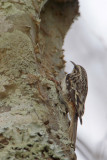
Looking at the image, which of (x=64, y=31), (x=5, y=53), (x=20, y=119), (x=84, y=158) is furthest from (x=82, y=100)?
(x=20, y=119)

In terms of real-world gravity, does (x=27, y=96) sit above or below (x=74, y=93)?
below

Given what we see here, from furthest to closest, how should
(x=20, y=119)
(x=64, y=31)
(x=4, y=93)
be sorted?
(x=64, y=31) → (x=4, y=93) → (x=20, y=119)

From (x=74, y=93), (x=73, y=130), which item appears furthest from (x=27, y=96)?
(x=74, y=93)

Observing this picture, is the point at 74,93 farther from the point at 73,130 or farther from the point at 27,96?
the point at 27,96

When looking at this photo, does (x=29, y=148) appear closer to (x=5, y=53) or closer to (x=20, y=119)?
(x=20, y=119)

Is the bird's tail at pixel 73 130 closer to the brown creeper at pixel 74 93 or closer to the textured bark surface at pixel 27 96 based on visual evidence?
the brown creeper at pixel 74 93

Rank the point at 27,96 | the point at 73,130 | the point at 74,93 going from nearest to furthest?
the point at 27,96, the point at 73,130, the point at 74,93

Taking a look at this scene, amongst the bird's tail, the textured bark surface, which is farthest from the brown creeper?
the textured bark surface

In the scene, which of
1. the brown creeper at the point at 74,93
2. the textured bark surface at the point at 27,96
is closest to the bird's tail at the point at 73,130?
the brown creeper at the point at 74,93
